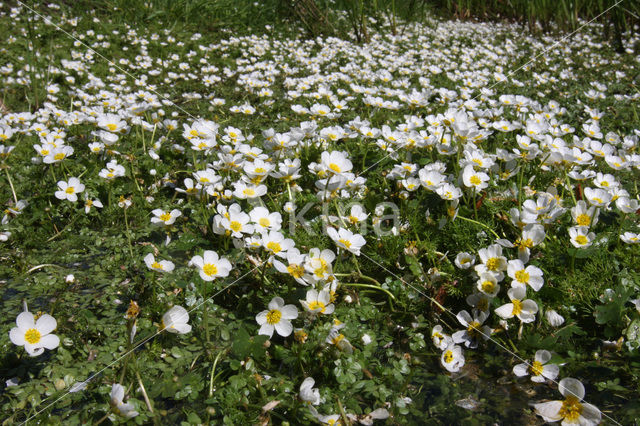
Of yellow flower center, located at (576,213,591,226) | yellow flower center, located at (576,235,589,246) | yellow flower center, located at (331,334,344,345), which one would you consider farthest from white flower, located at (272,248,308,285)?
yellow flower center, located at (576,213,591,226)

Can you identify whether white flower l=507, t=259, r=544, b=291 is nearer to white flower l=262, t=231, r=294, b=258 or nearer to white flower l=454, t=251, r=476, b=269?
white flower l=454, t=251, r=476, b=269

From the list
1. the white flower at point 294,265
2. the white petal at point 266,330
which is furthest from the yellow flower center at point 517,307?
the white petal at point 266,330

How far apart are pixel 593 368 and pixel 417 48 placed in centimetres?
605

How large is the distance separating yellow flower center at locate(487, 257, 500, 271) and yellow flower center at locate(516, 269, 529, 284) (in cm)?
9

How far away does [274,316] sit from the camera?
1.67 metres

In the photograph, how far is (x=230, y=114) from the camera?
437 centimetres

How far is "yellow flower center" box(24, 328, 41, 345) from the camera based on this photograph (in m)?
1.47

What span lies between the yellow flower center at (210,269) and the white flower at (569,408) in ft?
3.92

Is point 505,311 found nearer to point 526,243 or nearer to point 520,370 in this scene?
point 520,370

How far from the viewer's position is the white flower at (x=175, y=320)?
1641 millimetres

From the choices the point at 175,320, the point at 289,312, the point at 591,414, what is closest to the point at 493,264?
the point at 591,414

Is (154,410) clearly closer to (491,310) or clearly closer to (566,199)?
(491,310)

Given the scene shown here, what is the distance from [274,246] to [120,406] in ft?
2.63

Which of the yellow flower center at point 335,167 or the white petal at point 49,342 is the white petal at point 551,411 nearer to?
the yellow flower center at point 335,167
